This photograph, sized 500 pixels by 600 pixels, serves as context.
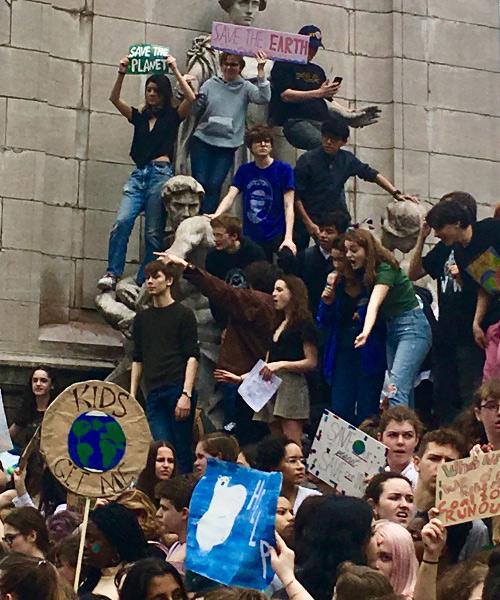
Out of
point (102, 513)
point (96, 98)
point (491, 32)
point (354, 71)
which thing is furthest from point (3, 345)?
point (102, 513)

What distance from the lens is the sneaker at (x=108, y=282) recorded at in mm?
20203

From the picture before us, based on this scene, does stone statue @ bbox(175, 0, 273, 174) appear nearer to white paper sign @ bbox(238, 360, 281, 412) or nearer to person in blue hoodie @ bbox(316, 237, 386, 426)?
person in blue hoodie @ bbox(316, 237, 386, 426)

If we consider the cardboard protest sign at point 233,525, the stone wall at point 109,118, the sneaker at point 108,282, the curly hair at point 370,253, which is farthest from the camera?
the stone wall at point 109,118

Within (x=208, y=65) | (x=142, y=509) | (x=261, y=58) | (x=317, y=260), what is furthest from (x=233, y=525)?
(x=208, y=65)

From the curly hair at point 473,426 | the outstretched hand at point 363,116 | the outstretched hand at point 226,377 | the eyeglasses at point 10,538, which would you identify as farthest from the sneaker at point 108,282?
the curly hair at point 473,426

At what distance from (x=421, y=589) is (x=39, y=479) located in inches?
262

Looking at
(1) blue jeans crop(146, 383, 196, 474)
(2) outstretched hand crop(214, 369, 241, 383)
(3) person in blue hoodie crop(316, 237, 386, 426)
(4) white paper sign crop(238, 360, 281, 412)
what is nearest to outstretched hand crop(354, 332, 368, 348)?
(3) person in blue hoodie crop(316, 237, 386, 426)

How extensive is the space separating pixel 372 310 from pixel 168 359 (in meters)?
1.74

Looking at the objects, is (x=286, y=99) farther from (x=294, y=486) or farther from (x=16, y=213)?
(x=294, y=486)

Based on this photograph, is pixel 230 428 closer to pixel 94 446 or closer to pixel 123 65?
pixel 123 65

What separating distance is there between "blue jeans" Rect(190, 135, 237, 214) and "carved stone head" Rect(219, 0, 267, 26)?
4.88 ft

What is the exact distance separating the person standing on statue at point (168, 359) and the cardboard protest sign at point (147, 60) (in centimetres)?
286

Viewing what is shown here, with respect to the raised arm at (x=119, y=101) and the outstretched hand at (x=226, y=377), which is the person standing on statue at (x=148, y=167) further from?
the outstretched hand at (x=226, y=377)

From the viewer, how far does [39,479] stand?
16156mm
